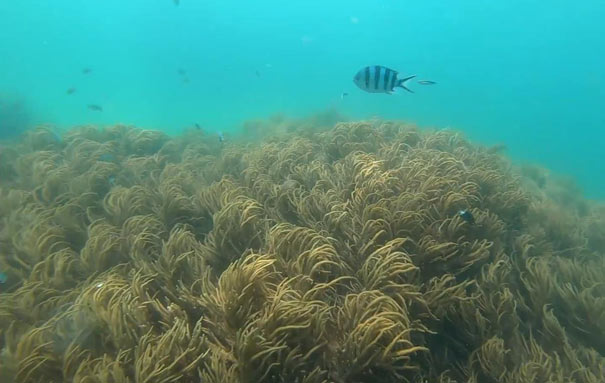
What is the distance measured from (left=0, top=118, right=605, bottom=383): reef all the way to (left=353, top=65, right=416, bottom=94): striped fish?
1.29m

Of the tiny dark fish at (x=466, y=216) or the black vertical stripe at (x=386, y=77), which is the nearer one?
the tiny dark fish at (x=466, y=216)

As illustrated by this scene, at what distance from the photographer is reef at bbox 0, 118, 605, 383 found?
315cm

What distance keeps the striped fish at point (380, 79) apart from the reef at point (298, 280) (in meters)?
1.29

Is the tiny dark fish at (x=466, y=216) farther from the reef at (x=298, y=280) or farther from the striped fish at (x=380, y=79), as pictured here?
the striped fish at (x=380, y=79)

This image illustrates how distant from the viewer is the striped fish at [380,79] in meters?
5.53

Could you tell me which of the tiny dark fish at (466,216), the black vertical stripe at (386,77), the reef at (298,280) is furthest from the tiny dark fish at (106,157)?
the tiny dark fish at (466,216)

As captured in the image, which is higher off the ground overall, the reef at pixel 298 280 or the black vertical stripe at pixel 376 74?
the black vertical stripe at pixel 376 74

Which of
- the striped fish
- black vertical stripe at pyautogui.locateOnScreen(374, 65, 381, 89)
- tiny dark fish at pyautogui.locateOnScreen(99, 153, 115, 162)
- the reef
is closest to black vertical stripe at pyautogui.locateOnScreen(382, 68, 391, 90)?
the striped fish

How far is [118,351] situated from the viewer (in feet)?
11.2

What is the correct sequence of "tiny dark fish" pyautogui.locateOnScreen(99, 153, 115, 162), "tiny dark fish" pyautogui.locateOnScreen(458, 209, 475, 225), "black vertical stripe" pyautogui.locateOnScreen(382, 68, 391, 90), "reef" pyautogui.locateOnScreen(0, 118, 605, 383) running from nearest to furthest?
"reef" pyautogui.locateOnScreen(0, 118, 605, 383)
"tiny dark fish" pyautogui.locateOnScreen(458, 209, 475, 225)
"black vertical stripe" pyautogui.locateOnScreen(382, 68, 391, 90)
"tiny dark fish" pyautogui.locateOnScreen(99, 153, 115, 162)

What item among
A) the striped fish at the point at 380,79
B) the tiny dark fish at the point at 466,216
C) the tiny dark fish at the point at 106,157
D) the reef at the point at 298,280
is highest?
the striped fish at the point at 380,79

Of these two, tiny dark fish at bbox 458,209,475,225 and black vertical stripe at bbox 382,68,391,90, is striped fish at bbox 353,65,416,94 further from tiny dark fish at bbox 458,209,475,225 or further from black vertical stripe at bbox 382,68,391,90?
tiny dark fish at bbox 458,209,475,225

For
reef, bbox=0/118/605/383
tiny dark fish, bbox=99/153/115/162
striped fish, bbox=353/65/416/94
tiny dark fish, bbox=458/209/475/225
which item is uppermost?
striped fish, bbox=353/65/416/94

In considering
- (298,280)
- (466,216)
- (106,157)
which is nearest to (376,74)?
(466,216)
